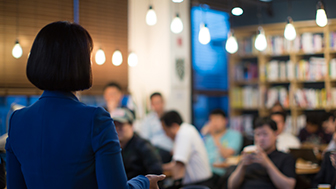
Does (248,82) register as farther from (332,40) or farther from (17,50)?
(17,50)

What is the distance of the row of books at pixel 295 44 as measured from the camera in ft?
22.0

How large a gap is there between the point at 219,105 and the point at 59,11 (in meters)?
3.77

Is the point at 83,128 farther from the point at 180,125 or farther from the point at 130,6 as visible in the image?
the point at 130,6

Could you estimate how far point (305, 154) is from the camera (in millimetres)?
4754

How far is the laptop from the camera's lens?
4.69 metres

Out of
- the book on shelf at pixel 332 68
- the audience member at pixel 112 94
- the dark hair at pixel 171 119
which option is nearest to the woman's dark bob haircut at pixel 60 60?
the dark hair at pixel 171 119

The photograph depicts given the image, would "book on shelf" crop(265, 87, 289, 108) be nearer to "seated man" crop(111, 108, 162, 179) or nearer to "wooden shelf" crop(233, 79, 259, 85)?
"wooden shelf" crop(233, 79, 259, 85)

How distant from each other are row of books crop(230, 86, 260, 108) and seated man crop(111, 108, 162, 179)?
4.59 metres

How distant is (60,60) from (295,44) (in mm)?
6387

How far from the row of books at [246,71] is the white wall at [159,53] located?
145 centimetres

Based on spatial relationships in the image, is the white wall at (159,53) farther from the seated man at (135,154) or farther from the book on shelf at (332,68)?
the seated man at (135,154)

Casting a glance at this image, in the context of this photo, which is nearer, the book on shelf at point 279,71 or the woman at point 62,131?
the woman at point 62,131

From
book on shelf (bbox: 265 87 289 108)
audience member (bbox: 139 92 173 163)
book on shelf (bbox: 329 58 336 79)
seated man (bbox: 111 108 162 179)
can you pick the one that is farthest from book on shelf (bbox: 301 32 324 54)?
seated man (bbox: 111 108 162 179)

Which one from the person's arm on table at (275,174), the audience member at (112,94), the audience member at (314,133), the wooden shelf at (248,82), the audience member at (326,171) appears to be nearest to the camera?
the person's arm on table at (275,174)
